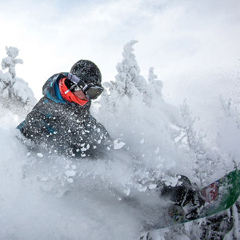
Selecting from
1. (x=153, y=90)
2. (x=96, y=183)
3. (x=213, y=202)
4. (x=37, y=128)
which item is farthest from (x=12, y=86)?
(x=213, y=202)

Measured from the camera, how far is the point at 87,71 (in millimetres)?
3520

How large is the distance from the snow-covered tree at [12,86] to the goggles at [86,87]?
8.84 metres

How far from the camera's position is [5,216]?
2.72 m

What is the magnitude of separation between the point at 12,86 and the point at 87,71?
9.14m

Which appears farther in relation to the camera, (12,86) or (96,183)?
(12,86)

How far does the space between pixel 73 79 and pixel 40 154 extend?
4.06 feet

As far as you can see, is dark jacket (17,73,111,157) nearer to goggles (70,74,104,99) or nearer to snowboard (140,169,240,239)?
goggles (70,74,104,99)

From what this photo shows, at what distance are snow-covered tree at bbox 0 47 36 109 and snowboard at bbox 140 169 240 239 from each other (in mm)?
9896

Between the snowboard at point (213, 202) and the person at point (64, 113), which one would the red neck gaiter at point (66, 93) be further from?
the snowboard at point (213, 202)

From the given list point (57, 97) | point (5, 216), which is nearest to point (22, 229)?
point (5, 216)

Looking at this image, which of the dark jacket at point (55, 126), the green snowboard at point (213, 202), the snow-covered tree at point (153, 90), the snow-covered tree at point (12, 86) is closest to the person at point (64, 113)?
the dark jacket at point (55, 126)

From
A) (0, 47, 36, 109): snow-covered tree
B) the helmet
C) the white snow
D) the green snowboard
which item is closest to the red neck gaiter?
the helmet

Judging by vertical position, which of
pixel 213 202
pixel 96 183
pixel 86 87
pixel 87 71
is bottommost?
pixel 213 202

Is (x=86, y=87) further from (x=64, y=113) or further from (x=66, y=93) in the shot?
(x=64, y=113)
